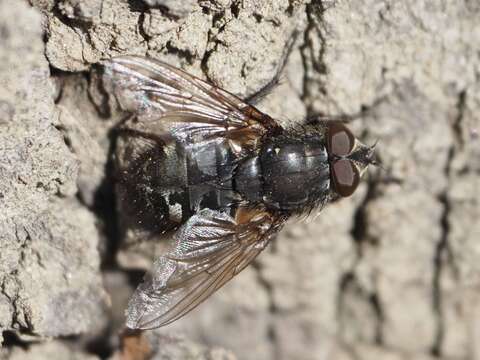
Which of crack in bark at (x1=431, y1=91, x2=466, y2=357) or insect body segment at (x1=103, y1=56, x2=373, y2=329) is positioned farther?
crack in bark at (x1=431, y1=91, x2=466, y2=357)

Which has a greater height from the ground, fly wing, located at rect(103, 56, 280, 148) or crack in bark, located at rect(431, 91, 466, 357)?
fly wing, located at rect(103, 56, 280, 148)

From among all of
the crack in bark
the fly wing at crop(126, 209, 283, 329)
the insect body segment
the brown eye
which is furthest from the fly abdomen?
the crack in bark

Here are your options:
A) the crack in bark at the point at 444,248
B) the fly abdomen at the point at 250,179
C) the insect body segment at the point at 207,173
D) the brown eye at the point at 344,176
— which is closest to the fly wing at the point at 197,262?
the insect body segment at the point at 207,173

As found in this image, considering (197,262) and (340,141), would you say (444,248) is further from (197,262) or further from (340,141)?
(197,262)

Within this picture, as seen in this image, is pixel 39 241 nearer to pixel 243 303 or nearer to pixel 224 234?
pixel 224 234

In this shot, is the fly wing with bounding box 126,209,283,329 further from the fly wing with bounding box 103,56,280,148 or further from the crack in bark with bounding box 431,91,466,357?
the crack in bark with bounding box 431,91,466,357

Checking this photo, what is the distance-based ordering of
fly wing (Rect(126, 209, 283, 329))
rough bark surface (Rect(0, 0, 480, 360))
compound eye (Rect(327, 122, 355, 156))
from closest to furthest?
rough bark surface (Rect(0, 0, 480, 360))
fly wing (Rect(126, 209, 283, 329))
compound eye (Rect(327, 122, 355, 156))

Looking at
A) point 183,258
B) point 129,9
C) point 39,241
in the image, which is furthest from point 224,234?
point 129,9
